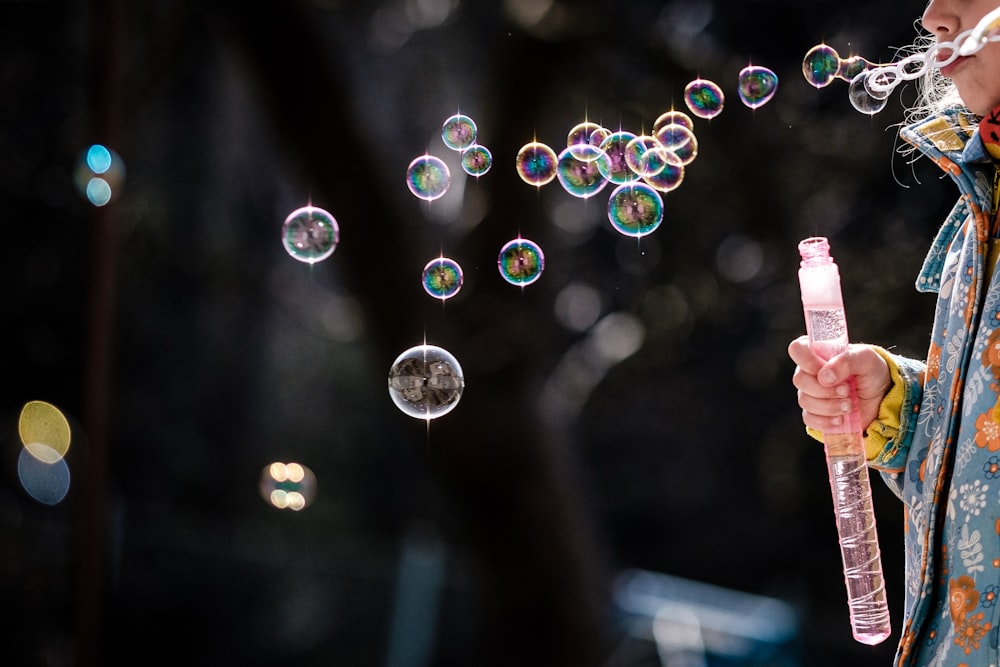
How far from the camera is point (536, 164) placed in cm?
276

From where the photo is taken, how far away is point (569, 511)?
4309 millimetres

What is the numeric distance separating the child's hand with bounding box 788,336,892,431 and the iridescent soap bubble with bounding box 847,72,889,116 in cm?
57

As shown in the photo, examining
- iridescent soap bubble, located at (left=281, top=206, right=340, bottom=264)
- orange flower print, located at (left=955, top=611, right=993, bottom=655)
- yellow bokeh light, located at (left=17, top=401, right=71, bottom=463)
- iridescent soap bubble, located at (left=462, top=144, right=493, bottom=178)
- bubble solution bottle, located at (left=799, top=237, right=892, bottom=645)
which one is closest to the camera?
orange flower print, located at (left=955, top=611, right=993, bottom=655)

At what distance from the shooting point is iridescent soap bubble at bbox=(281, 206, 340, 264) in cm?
283

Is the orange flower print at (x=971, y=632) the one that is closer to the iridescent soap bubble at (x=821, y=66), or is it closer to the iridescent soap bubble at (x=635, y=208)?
the iridescent soap bubble at (x=821, y=66)

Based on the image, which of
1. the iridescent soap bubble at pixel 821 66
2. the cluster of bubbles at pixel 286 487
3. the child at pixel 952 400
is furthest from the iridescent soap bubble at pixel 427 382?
the cluster of bubbles at pixel 286 487

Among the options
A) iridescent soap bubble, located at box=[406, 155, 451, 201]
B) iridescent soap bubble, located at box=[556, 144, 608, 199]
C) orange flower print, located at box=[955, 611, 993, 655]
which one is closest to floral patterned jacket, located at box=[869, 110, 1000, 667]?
orange flower print, located at box=[955, 611, 993, 655]

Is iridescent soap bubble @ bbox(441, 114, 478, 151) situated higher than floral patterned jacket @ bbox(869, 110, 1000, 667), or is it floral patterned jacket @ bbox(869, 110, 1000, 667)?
iridescent soap bubble @ bbox(441, 114, 478, 151)

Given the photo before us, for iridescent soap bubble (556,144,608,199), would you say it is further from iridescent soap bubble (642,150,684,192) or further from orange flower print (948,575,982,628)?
orange flower print (948,575,982,628)

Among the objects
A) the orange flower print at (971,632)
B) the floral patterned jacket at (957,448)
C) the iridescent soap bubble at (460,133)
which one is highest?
the iridescent soap bubble at (460,133)

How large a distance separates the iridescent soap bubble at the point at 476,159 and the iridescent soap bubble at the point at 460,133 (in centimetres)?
4

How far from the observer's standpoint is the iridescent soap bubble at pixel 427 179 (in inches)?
108

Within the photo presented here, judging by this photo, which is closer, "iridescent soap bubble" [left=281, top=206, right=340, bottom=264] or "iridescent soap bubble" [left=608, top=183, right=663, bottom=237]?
"iridescent soap bubble" [left=608, top=183, right=663, bottom=237]

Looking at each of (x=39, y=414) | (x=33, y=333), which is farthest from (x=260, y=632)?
(x=33, y=333)
